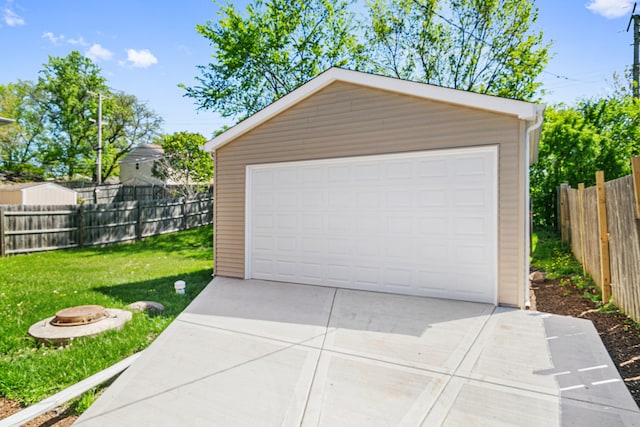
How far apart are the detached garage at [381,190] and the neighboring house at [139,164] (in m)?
26.6

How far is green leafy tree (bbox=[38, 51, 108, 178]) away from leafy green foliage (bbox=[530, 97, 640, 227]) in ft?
105

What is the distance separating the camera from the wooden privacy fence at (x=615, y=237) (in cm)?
399

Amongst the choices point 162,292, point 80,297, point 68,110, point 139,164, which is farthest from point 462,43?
point 68,110

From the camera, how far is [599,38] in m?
15.1

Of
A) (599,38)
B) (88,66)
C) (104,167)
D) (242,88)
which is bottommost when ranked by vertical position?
(104,167)

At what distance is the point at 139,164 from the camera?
3106 cm

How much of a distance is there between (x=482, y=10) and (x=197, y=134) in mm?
15638

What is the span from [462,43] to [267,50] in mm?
8467

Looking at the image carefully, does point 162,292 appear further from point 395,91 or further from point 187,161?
point 187,161

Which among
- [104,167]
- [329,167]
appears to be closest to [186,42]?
[329,167]

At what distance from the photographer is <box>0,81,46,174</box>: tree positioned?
30.5 m

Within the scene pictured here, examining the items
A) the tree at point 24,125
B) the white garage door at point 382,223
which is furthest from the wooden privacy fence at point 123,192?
the tree at point 24,125

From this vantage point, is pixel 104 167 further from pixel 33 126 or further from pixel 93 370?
pixel 93 370

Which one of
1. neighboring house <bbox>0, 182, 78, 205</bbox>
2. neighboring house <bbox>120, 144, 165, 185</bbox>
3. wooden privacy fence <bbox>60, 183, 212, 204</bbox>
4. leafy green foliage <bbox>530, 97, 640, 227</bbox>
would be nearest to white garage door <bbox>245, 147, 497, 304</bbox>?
leafy green foliage <bbox>530, 97, 640, 227</bbox>
